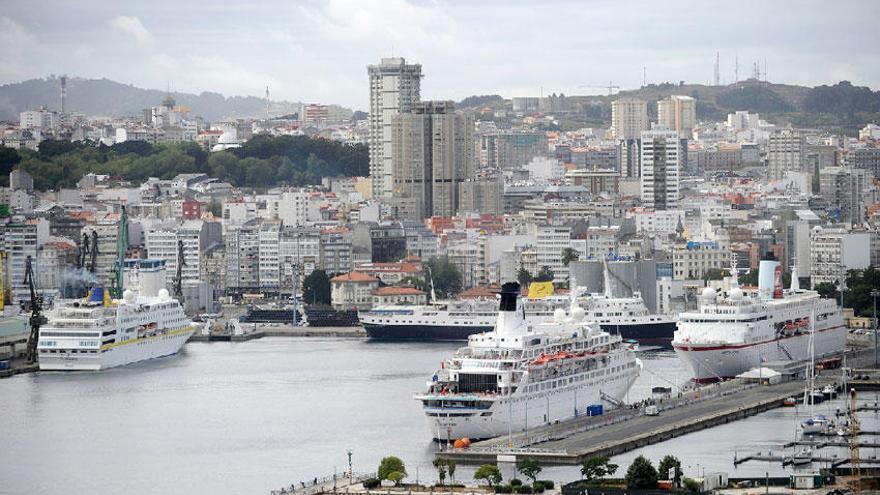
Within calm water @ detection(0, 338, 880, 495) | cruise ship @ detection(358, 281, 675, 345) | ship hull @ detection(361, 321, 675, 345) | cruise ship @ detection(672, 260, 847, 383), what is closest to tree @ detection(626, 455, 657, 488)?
calm water @ detection(0, 338, 880, 495)

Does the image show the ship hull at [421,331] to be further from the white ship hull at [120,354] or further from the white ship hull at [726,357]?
the white ship hull at [726,357]

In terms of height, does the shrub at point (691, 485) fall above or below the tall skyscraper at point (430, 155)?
below

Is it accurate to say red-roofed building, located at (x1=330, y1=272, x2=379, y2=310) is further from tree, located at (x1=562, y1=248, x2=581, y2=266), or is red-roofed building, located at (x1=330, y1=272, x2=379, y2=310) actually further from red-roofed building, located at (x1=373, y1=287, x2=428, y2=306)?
tree, located at (x1=562, y1=248, x2=581, y2=266)

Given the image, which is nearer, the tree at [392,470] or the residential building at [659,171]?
the tree at [392,470]

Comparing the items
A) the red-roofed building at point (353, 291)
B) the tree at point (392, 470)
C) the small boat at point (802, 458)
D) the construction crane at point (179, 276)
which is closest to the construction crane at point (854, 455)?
the small boat at point (802, 458)

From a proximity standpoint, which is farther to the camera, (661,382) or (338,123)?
(338,123)

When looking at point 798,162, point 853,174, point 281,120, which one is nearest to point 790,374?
point 853,174

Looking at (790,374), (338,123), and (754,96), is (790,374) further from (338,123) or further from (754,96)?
(754,96)
